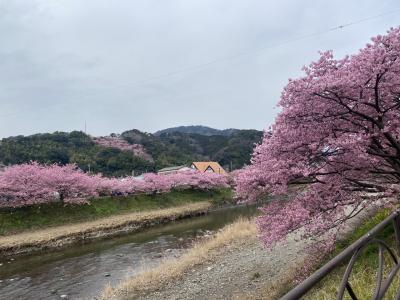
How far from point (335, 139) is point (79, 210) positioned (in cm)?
3340

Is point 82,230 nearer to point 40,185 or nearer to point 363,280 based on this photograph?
point 40,185

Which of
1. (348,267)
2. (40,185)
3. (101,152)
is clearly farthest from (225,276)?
(101,152)

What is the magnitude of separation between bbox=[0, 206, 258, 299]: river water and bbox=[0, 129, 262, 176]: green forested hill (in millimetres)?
44562

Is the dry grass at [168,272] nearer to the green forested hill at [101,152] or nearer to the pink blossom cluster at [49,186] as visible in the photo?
the pink blossom cluster at [49,186]

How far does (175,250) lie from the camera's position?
22.1 m

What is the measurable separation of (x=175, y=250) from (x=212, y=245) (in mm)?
3763

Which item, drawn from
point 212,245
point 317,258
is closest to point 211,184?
point 212,245

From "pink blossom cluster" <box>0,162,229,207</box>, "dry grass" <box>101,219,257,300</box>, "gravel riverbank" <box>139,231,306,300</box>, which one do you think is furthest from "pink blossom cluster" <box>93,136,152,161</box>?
"gravel riverbank" <box>139,231,306,300</box>

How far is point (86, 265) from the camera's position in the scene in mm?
20047

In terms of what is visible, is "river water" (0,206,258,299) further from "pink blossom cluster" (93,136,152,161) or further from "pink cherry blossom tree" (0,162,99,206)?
"pink blossom cluster" (93,136,152,161)

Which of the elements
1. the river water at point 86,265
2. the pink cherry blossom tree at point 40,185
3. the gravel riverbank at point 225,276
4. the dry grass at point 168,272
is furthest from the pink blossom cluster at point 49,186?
the gravel riverbank at point 225,276

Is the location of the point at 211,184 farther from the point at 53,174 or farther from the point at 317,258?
the point at 317,258

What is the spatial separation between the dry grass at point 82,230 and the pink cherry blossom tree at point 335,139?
21766mm

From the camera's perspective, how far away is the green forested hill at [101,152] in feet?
234
